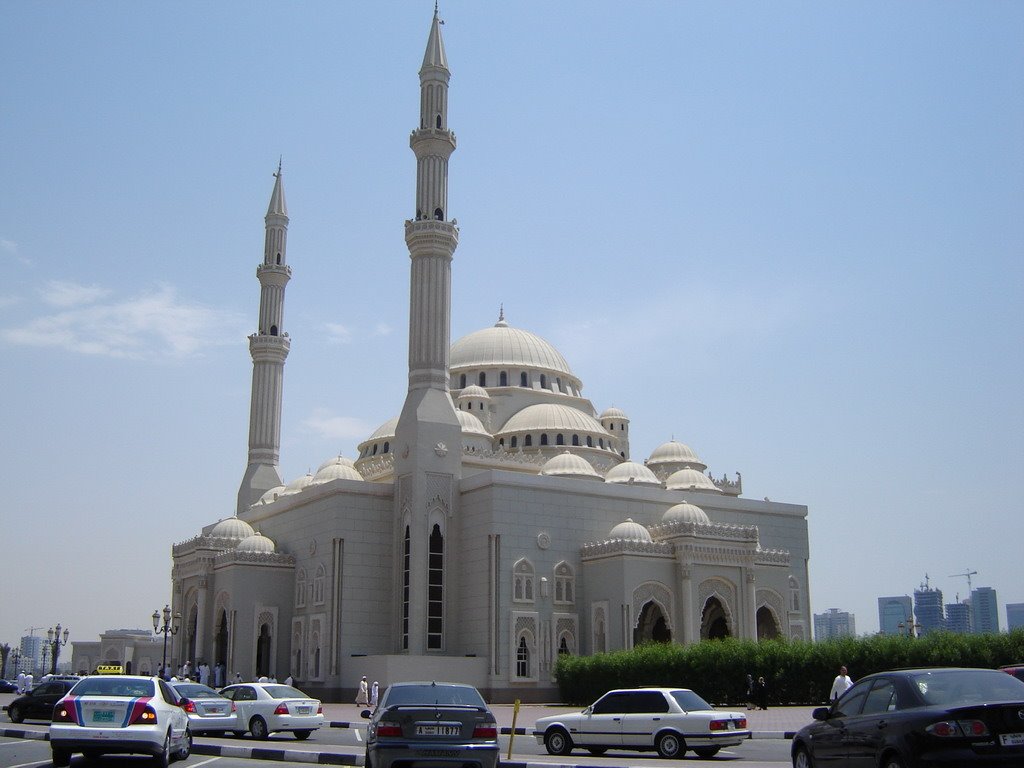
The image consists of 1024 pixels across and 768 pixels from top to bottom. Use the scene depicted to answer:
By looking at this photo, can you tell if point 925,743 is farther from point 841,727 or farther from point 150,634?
point 150,634

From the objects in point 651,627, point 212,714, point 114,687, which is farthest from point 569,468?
point 114,687

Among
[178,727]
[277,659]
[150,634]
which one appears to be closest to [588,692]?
[277,659]

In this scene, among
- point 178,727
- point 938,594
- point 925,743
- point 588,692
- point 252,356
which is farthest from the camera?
point 938,594

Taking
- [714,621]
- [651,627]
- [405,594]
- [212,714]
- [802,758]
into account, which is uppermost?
[405,594]

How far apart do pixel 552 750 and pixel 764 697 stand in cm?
1228

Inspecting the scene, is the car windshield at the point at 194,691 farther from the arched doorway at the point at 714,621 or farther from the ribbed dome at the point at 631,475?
the ribbed dome at the point at 631,475

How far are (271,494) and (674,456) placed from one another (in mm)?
19597

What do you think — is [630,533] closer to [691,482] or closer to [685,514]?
[685,514]

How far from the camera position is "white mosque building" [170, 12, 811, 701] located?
128 feet

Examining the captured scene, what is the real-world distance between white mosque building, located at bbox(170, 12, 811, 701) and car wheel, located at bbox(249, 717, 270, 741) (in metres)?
15.4

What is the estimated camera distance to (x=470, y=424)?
161ft

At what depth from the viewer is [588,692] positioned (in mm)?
34312

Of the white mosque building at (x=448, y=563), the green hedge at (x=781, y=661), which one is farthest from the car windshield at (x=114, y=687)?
the white mosque building at (x=448, y=563)

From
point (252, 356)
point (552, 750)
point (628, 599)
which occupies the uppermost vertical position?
point (252, 356)
